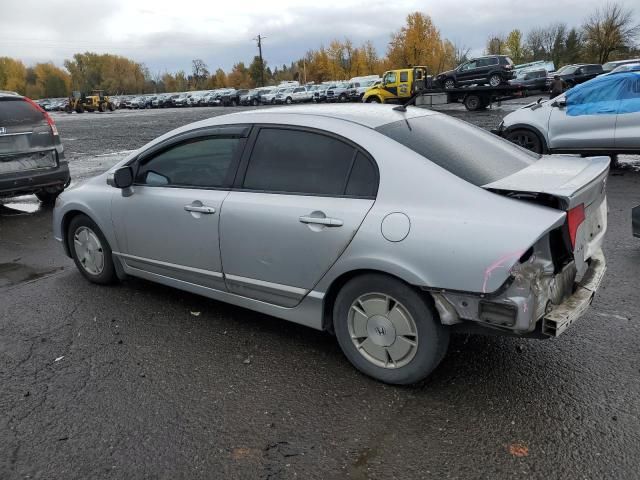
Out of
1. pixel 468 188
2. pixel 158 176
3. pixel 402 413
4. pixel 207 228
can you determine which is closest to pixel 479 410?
pixel 402 413

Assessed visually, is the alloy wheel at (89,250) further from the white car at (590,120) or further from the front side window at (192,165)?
the white car at (590,120)

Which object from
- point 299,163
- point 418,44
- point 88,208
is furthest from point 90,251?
point 418,44

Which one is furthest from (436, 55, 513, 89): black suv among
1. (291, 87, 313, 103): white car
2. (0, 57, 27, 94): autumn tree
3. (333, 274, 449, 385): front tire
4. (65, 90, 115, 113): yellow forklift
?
(0, 57, 27, 94): autumn tree

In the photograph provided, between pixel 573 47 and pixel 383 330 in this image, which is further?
pixel 573 47

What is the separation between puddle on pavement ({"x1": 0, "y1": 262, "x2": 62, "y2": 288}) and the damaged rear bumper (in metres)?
4.68

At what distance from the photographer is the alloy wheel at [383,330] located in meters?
2.98

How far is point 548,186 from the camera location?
112 inches

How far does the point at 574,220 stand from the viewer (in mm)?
2828

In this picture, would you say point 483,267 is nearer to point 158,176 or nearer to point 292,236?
point 292,236

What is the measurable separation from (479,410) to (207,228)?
2.09 meters

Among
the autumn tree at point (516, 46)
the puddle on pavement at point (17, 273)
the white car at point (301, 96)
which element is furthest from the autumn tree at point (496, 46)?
the puddle on pavement at point (17, 273)

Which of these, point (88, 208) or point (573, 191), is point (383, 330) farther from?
point (88, 208)

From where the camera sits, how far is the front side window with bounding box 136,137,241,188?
3812 millimetres

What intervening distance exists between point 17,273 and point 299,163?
3.66m
